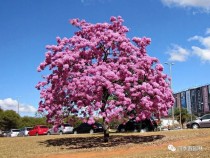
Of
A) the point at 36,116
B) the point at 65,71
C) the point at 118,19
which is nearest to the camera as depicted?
the point at 65,71

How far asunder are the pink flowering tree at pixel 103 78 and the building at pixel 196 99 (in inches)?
4262

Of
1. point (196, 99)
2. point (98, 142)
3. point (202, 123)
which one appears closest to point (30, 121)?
point (202, 123)

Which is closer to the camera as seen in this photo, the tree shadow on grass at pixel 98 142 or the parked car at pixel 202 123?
the tree shadow on grass at pixel 98 142

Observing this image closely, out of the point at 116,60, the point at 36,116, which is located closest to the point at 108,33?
the point at 116,60

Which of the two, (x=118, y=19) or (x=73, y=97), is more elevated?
(x=118, y=19)

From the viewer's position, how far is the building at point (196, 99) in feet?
432

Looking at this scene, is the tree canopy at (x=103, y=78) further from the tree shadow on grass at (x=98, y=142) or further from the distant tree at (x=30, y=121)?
the distant tree at (x=30, y=121)

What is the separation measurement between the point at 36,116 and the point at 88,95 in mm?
77281

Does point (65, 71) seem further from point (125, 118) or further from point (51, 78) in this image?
point (125, 118)

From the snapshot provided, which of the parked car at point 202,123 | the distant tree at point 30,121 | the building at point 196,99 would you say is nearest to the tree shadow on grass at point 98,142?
the parked car at point 202,123

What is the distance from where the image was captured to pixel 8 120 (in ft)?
286

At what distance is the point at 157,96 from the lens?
79.7 feet

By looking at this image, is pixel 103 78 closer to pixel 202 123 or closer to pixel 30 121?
pixel 202 123

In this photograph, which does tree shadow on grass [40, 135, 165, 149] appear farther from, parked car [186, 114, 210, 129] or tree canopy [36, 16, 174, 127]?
parked car [186, 114, 210, 129]
